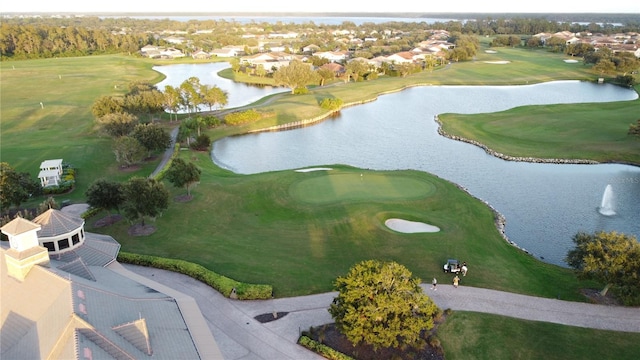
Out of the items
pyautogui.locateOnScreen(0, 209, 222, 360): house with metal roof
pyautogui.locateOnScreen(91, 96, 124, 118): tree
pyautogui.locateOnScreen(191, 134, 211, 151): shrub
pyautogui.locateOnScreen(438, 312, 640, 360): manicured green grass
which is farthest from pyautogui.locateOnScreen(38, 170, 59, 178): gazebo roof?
pyautogui.locateOnScreen(438, 312, 640, 360): manicured green grass

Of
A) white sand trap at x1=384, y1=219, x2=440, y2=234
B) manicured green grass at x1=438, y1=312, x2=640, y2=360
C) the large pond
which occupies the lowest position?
manicured green grass at x1=438, y1=312, x2=640, y2=360

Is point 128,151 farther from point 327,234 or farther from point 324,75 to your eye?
point 324,75

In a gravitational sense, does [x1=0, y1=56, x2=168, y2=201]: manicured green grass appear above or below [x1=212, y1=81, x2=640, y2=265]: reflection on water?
above

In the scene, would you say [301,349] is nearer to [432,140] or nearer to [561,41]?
[432,140]

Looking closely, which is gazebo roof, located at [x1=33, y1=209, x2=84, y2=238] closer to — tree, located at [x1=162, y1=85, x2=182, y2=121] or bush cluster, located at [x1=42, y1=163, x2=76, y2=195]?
bush cluster, located at [x1=42, y1=163, x2=76, y2=195]

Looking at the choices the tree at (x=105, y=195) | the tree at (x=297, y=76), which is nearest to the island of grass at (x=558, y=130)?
the tree at (x=297, y=76)

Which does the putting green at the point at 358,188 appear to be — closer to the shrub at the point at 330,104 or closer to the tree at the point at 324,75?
the shrub at the point at 330,104

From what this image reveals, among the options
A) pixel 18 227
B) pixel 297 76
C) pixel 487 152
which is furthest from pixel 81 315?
pixel 297 76
